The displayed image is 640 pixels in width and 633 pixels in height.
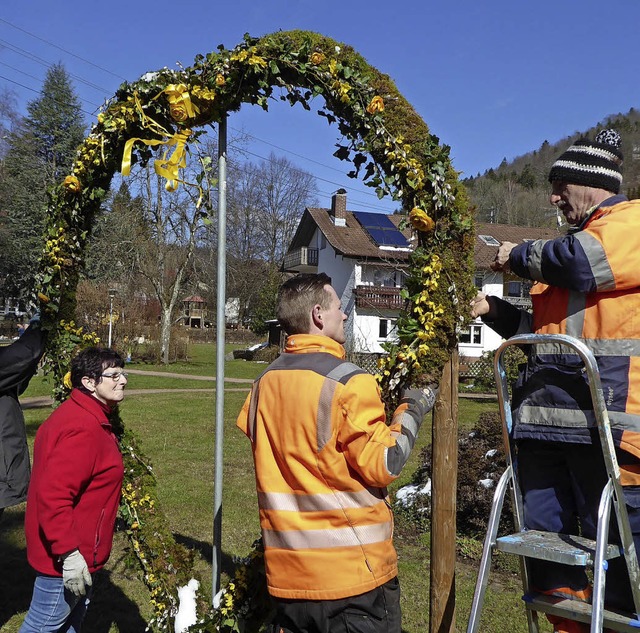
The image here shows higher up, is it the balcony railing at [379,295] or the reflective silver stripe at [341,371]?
the balcony railing at [379,295]

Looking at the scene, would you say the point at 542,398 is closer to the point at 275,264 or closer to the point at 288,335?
the point at 288,335

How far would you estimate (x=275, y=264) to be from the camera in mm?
53406

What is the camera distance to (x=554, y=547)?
8.51ft

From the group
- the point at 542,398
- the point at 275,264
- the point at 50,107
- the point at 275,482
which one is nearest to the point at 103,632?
the point at 275,482

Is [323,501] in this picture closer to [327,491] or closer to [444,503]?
[327,491]

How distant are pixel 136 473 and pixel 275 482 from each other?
7.51 ft

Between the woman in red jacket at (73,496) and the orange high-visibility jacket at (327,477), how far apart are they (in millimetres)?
1266

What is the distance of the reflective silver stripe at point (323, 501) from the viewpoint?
8.63 ft

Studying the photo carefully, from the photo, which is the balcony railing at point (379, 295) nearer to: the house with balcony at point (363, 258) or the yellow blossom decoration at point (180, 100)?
the house with balcony at point (363, 258)

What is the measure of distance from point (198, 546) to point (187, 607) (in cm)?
246

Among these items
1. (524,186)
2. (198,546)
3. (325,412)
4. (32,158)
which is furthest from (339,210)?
(524,186)

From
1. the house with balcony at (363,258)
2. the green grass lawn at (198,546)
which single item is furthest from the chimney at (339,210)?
the green grass lawn at (198,546)

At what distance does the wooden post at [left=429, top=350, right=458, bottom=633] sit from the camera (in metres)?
3.66

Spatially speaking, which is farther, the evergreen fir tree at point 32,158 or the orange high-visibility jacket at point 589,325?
the evergreen fir tree at point 32,158
